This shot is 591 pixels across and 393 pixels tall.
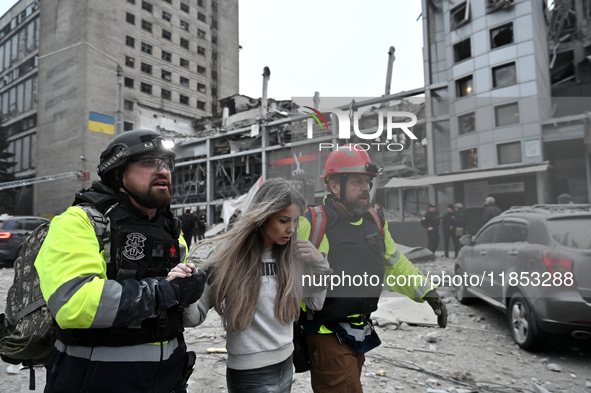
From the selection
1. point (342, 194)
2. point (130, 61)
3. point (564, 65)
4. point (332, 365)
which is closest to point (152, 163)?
point (342, 194)

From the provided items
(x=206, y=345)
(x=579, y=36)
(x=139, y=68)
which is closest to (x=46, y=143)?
(x=139, y=68)

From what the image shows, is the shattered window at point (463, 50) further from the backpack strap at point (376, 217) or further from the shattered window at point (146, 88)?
the shattered window at point (146, 88)

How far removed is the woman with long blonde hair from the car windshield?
125cm

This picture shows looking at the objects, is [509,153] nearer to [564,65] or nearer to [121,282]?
[121,282]

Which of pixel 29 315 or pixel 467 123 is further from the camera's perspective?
pixel 467 123

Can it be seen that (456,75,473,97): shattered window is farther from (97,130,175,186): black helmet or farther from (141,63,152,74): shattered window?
(141,63,152,74): shattered window

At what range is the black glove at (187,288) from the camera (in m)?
1.48

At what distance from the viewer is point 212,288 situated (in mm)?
1828

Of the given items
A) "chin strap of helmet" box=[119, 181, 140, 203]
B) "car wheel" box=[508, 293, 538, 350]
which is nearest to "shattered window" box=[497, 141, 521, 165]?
"chin strap of helmet" box=[119, 181, 140, 203]

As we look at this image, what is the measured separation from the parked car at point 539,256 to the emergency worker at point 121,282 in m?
1.50

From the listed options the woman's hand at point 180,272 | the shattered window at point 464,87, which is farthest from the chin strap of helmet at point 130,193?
the shattered window at point 464,87

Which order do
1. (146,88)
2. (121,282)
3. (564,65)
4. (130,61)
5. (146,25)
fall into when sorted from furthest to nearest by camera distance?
(146,25) → (146,88) → (130,61) → (564,65) → (121,282)

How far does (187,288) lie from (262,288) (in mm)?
462

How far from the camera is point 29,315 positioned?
4.97 ft
